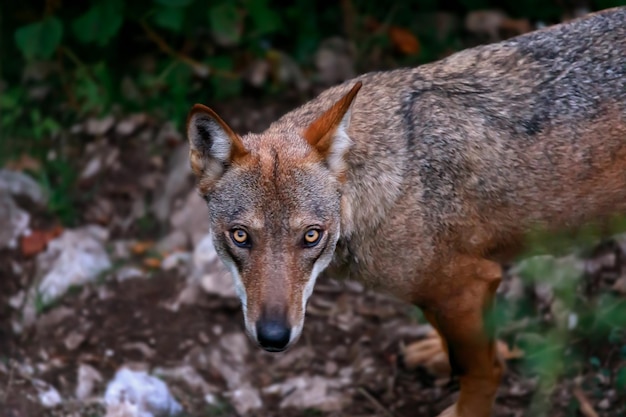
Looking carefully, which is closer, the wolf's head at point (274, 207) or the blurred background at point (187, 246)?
the wolf's head at point (274, 207)

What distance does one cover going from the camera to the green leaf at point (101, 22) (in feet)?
27.3

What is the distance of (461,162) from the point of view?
566 cm

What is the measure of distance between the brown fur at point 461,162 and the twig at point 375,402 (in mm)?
675

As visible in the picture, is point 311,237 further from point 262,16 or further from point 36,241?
point 262,16

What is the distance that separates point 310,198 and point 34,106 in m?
4.88

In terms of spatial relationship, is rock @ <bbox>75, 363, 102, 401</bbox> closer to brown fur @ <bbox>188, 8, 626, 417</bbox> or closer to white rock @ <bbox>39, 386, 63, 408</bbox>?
white rock @ <bbox>39, 386, 63, 408</bbox>

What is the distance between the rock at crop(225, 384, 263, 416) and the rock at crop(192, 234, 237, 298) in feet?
2.77

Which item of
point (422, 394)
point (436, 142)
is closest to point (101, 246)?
point (422, 394)

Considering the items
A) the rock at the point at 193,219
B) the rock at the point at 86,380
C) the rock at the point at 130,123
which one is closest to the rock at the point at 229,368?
the rock at the point at 86,380

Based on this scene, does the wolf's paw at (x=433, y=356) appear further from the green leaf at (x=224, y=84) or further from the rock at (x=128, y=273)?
the green leaf at (x=224, y=84)

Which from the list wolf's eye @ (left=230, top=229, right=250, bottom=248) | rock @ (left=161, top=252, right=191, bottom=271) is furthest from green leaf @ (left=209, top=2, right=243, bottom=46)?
wolf's eye @ (left=230, top=229, right=250, bottom=248)

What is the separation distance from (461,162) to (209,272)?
103 inches

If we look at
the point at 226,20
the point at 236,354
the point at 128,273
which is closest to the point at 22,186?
the point at 128,273

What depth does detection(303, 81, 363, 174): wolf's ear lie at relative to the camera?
5.17 meters
